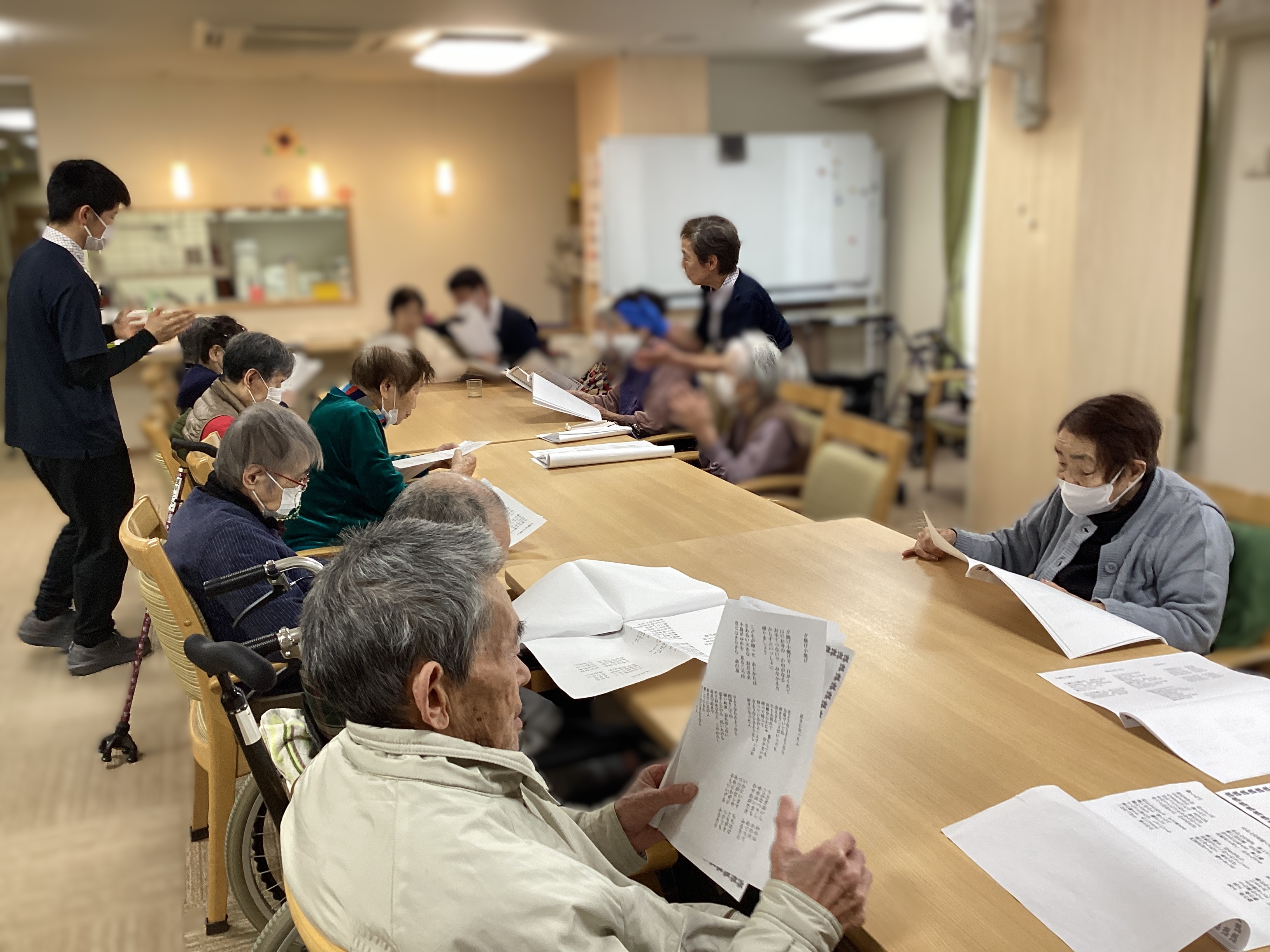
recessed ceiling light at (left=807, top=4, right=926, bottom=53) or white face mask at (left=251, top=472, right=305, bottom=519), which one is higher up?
recessed ceiling light at (left=807, top=4, right=926, bottom=53)

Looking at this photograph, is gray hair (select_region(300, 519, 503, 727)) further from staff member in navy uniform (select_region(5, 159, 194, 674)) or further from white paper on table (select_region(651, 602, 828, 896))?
staff member in navy uniform (select_region(5, 159, 194, 674))

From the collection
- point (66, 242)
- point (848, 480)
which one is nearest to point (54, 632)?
point (66, 242)

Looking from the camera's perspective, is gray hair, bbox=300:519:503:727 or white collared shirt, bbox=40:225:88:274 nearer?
gray hair, bbox=300:519:503:727

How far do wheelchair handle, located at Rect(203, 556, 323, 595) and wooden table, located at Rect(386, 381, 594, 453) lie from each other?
1.09 ft

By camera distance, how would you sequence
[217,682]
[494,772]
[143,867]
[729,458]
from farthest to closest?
1. [143,867]
2. [729,458]
3. [217,682]
4. [494,772]

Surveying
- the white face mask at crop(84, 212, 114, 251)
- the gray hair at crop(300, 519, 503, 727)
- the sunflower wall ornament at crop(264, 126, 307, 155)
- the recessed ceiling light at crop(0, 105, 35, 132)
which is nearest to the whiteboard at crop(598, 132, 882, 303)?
the sunflower wall ornament at crop(264, 126, 307, 155)

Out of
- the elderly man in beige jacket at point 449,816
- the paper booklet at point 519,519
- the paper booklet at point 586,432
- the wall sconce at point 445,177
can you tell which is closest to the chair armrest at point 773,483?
the paper booklet at point 586,432

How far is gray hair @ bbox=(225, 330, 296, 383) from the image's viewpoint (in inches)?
58.8

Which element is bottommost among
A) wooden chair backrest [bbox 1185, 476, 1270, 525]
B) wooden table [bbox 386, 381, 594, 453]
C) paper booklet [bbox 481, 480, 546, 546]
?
wooden chair backrest [bbox 1185, 476, 1270, 525]

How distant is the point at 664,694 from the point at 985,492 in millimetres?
4214

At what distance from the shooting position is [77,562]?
56.8 inches

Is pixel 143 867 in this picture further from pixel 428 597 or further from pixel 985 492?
pixel 985 492

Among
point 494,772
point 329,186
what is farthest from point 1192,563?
point 329,186

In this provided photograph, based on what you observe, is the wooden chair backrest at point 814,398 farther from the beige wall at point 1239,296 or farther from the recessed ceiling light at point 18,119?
the beige wall at point 1239,296
